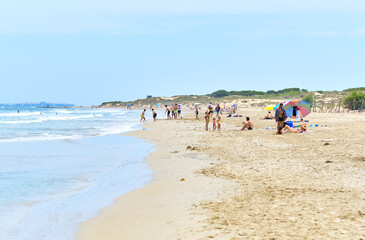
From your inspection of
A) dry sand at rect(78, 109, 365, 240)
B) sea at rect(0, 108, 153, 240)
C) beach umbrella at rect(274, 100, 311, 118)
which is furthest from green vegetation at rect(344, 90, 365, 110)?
dry sand at rect(78, 109, 365, 240)

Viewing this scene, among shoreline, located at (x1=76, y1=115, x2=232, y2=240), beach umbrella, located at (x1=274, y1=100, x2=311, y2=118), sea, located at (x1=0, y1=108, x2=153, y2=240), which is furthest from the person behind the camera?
beach umbrella, located at (x1=274, y1=100, x2=311, y2=118)

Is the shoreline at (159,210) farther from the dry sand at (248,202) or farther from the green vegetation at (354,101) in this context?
the green vegetation at (354,101)

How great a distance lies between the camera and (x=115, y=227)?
5.87 m

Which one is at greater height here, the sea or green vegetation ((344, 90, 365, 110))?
green vegetation ((344, 90, 365, 110))

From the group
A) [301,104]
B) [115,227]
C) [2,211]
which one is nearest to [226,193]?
[115,227]

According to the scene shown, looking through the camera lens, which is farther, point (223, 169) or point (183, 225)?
point (223, 169)

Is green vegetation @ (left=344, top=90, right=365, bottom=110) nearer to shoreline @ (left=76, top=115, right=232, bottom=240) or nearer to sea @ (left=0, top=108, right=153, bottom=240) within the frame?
sea @ (left=0, top=108, right=153, bottom=240)

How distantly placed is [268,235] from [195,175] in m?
4.91

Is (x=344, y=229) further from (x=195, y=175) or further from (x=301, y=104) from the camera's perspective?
(x=301, y=104)

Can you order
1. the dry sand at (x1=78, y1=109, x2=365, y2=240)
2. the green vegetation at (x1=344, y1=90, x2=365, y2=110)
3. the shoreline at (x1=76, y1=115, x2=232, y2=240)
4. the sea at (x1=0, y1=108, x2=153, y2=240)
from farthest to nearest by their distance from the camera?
the green vegetation at (x1=344, y1=90, x2=365, y2=110)
the sea at (x1=0, y1=108, x2=153, y2=240)
the shoreline at (x1=76, y1=115, x2=232, y2=240)
the dry sand at (x1=78, y1=109, x2=365, y2=240)

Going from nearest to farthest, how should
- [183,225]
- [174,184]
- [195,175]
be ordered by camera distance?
[183,225]
[174,184]
[195,175]

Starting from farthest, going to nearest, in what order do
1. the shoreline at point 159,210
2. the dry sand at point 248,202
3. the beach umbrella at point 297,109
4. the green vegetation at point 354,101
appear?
the green vegetation at point 354,101
the beach umbrella at point 297,109
the shoreline at point 159,210
the dry sand at point 248,202

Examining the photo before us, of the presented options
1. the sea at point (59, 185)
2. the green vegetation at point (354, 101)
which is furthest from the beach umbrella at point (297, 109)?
the green vegetation at point (354, 101)

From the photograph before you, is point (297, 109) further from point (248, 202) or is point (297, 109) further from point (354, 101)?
point (354, 101)
